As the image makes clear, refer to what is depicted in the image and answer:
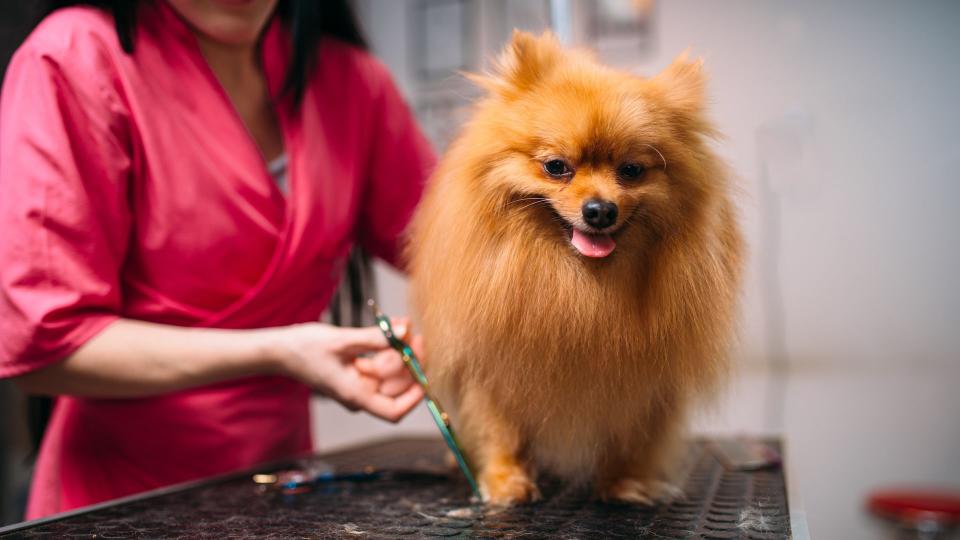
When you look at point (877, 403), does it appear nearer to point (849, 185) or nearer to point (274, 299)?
point (849, 185)

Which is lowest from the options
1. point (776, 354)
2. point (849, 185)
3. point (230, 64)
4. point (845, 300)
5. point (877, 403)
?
point (877, 403)

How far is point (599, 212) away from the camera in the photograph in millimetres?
917

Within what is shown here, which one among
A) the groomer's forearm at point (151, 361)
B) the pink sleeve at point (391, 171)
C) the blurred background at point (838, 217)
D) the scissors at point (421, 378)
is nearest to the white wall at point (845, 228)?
the blurred background at point (838, 217)

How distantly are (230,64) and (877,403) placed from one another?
190 centimetres

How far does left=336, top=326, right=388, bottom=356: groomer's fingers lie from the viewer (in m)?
1.15

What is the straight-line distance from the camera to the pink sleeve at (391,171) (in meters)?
1.56

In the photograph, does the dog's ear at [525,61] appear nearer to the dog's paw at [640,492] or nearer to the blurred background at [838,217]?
the dog's paw at [640,492]

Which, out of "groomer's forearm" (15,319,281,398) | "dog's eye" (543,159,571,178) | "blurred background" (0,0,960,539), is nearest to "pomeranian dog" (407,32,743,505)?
"dog's eye" (543,159,571,178)

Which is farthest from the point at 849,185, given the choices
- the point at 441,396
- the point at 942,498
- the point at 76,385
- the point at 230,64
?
the point at 76,385

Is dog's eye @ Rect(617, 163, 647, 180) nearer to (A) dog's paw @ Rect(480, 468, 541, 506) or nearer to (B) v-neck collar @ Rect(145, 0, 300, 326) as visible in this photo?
(A) dog's paw @ Rect(480, 468, 541, 506)

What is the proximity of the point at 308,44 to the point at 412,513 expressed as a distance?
85 cm

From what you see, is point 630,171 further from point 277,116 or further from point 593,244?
point 277,116

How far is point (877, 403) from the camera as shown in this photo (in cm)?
219

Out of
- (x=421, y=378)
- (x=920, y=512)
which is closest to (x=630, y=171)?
(x=421, y=378)
